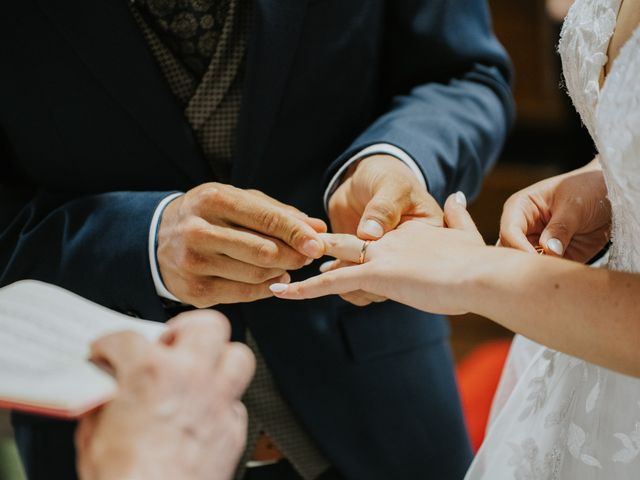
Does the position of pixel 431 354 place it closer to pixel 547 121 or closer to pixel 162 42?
pixel 162 42

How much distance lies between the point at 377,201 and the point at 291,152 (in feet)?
0.67

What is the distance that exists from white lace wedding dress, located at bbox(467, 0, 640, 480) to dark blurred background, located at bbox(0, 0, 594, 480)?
4.88 ft

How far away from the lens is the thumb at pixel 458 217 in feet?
3.00

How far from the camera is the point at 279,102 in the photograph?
1.05 meters

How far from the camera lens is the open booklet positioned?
56cm

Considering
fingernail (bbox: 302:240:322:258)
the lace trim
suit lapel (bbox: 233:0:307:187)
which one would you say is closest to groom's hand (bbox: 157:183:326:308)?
fingernail (bbox: 302:240:322:258)

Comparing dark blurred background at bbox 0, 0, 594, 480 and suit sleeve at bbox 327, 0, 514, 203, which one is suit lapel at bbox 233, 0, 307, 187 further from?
dark blurred background at bbox 0, 0, 594, 480

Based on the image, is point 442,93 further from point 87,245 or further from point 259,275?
point 87,245

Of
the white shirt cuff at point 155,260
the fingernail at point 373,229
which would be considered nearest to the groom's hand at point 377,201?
the fingernail at point 373,229

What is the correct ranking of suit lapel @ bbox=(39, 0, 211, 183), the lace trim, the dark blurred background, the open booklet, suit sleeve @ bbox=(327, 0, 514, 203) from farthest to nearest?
1. the dark blurred background
2. suit sleeve @ bbox=(327, 0, 514, 203)
3. suit lapel @ bbox=(39, 0, 211, 183)
4. the lace trim
5. the open booklet

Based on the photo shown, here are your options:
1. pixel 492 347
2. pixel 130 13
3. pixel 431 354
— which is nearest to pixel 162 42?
pixel 130 13

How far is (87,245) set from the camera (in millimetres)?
1010

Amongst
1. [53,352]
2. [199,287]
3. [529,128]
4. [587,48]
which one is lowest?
[529,128]

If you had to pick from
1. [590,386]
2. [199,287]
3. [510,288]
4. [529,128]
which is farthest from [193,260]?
[529,128]
